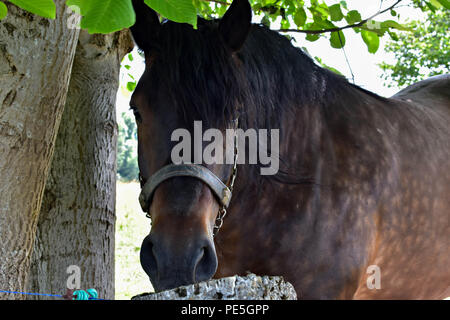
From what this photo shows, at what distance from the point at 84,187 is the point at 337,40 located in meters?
1.86

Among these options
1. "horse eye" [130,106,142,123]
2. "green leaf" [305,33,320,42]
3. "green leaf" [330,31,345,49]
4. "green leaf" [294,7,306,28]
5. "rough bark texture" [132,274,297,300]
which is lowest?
"rough bark texture" [132,274,297,300]

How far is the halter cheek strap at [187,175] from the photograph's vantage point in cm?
215

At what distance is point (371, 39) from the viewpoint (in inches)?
124

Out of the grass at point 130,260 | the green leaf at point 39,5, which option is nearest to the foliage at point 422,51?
the grass at point 130,260

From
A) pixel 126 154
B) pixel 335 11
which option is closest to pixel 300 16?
pixel 335 11

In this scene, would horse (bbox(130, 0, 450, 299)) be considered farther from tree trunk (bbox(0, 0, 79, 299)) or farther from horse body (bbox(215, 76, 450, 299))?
tree trunk (bbox(0, 0, 79, 299))

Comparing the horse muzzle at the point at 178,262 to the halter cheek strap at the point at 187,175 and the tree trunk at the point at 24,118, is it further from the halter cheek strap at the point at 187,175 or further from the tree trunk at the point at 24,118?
the tree trunk at the point at 24,118

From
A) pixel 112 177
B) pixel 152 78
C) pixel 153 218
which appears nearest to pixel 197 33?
pixel 152 78

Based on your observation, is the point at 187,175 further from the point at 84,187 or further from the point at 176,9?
the point at 84,187

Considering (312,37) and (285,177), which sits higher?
(312,37)

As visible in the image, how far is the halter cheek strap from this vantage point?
2.15 meters

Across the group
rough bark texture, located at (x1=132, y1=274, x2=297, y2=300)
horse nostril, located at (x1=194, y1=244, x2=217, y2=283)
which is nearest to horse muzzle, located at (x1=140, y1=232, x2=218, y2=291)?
horse nostril, located at (x1=194, y1=244, x2=217, y2=283)

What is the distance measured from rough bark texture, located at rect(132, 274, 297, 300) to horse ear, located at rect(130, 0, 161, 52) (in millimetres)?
1566

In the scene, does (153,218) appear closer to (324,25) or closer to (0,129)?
(0,129)
